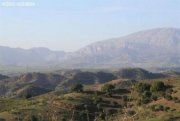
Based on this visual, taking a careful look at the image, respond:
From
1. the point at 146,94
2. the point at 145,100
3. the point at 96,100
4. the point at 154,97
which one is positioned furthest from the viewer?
the point at 96,100

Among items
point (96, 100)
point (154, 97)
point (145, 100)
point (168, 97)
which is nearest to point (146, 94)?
point (154, 97)

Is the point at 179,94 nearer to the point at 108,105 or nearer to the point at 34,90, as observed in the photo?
the point at 108,105

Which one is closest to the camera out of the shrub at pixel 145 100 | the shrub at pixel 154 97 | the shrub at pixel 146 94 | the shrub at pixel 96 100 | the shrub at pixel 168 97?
the shrub at pixel 168 97

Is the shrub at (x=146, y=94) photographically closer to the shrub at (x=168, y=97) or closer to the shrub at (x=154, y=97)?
the shrub at (x=154, y=97)

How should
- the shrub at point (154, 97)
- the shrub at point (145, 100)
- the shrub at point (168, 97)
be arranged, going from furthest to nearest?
the shrub at point (154, 97)
the shrub at point (145, 100)
the shrub at point (168, 97)

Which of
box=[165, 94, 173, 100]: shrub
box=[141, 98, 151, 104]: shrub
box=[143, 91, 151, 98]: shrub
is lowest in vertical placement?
box=[141, 98, 151, 104]: shrub

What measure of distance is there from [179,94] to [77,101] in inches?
547

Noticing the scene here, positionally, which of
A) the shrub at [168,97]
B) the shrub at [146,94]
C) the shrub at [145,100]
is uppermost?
the shrub at [146,94]

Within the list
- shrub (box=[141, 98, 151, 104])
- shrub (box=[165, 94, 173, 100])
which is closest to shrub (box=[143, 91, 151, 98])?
shrub (box=[141, 98, 151, 104])

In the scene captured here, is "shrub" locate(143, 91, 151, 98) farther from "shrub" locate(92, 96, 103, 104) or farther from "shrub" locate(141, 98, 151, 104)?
"shrub" locate(92, 96, 103, 104)

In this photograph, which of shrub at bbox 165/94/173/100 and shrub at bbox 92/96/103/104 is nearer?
shrub at bbox 165/94/173/100

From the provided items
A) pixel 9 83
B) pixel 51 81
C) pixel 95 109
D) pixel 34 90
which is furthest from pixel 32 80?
pixel 95 109

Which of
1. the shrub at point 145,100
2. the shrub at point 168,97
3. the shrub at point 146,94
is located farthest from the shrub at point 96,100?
the shrub at point 168,97

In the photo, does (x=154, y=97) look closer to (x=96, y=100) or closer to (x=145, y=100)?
(x=145, y=100)
